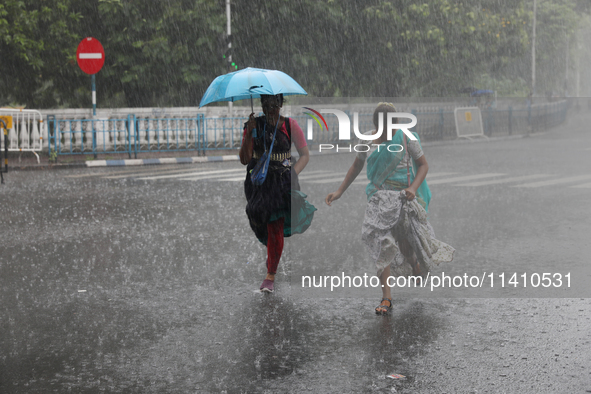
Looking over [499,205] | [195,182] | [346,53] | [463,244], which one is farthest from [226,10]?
[463,244]

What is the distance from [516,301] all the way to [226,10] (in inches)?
844

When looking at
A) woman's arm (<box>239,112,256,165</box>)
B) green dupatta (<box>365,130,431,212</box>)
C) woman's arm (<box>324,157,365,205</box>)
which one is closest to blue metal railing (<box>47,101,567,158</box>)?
woman's arm (<box>239,112,256,165</box>)

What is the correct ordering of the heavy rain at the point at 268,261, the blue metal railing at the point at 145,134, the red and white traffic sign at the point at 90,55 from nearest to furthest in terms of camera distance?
the heavy rain at the point at 268,261
the blue metal railing at the point at 145,134
the red and white traffic sign at the point at 90,55

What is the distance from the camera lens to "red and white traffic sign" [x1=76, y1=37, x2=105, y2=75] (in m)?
22.3

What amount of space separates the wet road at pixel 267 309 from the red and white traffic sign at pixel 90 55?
11488 mm

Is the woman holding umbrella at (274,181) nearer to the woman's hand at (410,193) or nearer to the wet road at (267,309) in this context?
the wet road at (267,309)

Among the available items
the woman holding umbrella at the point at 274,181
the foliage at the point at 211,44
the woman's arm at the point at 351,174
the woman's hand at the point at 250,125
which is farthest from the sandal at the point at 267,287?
the foliage at the point at 211,44

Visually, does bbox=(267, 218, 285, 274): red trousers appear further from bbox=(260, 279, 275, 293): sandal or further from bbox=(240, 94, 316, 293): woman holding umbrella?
bbox=(260, 279, 275, 293): sandal

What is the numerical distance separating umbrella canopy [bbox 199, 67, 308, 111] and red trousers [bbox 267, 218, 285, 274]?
1.13 m

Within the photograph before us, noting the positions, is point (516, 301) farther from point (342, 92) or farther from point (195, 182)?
point (342, 92)

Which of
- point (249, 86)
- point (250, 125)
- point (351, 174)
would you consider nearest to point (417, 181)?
point (351, 174)

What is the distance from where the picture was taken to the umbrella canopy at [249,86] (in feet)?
20.8

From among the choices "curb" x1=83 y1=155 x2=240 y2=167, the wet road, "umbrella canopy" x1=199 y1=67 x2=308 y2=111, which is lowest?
the wet road

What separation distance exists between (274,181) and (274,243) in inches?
22.2
